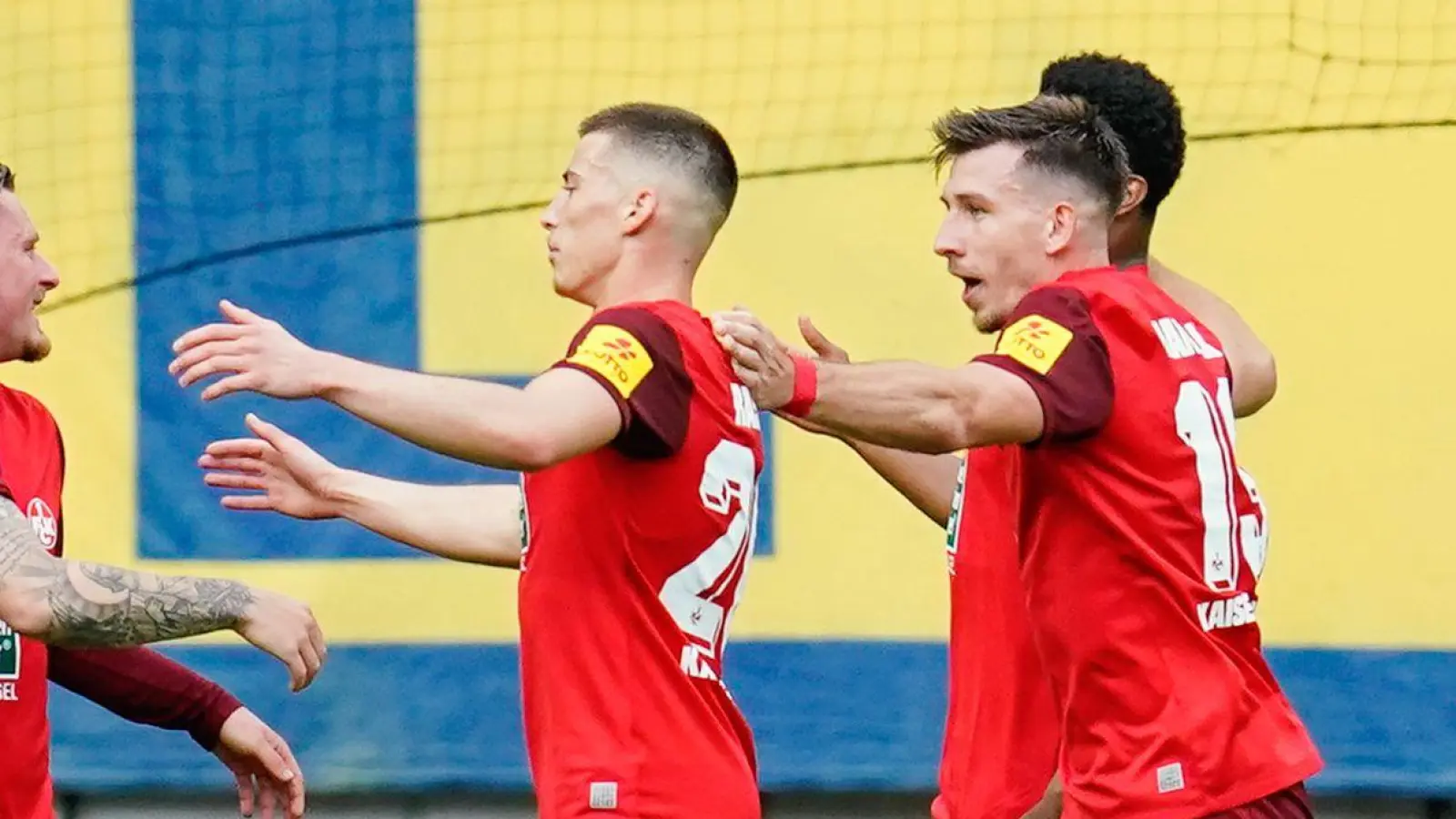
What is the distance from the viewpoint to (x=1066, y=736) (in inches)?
140

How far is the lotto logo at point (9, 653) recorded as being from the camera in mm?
3770

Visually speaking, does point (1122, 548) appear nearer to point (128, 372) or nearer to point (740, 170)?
point (740, 170)

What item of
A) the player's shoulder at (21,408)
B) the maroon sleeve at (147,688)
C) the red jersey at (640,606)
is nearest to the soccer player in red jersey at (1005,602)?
the red jersey at (640,606)

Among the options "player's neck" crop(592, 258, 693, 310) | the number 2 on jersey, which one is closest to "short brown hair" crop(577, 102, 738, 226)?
"player's neck" crop(592, 258, 693, 310)

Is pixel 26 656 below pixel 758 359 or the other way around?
below

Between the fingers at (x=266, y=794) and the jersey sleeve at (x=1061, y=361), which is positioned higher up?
the jersey sleeve at (x=1061, y=361)

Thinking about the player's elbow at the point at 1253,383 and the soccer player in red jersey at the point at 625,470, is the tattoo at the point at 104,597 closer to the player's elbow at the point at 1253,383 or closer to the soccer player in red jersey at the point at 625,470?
the soccer player in red jersey at the point at 625,470

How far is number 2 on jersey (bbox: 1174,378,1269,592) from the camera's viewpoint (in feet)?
11.4

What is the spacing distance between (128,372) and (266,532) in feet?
1.58

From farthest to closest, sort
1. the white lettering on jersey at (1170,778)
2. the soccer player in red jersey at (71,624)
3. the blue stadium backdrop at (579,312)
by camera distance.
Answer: the blue stadium backdrop at (579,312) → the white lettering on jersey at (1170,778) → the soccer player in red jersey at (71,624)

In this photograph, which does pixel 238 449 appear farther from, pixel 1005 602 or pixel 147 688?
pixel 1005 602

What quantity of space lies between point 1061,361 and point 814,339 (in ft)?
1.91

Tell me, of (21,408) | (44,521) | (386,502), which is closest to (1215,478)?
(386,502)

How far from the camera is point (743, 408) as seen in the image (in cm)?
362
